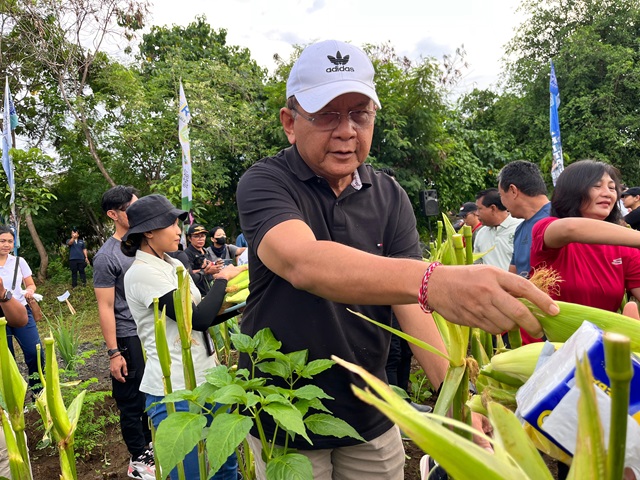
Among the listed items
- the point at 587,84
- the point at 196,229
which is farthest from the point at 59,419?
the point at 587,84

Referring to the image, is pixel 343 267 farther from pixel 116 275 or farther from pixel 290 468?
pixel 116 275

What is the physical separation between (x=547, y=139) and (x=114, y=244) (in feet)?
Result: 62.3

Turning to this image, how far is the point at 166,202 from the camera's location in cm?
277

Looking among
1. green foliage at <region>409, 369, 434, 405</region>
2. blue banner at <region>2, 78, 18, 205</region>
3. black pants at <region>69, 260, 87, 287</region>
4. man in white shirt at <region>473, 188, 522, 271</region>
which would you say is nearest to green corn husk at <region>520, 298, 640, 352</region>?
green foliage at <region>409, 369, 434, 405</region>

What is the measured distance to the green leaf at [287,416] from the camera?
1054mm

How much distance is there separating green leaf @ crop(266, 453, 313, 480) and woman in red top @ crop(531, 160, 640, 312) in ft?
4.46

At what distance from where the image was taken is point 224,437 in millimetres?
1034

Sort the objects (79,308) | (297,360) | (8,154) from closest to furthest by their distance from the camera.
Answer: (297,360) < (8,154) < (79,308)

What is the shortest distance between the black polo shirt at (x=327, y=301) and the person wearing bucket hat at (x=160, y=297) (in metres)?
0.83

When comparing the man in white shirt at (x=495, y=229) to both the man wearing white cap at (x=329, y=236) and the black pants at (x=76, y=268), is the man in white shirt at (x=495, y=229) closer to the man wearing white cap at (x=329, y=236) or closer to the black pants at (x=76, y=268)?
the man wearing white cap at (x=329, y=236)

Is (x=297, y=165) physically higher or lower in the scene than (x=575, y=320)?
A: higher

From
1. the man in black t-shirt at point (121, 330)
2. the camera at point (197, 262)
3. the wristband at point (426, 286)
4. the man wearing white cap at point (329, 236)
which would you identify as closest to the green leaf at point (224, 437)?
the man wearing white cap at point (329, 236)

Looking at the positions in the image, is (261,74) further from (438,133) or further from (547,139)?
(547,139)

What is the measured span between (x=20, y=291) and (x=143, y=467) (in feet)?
8.40
